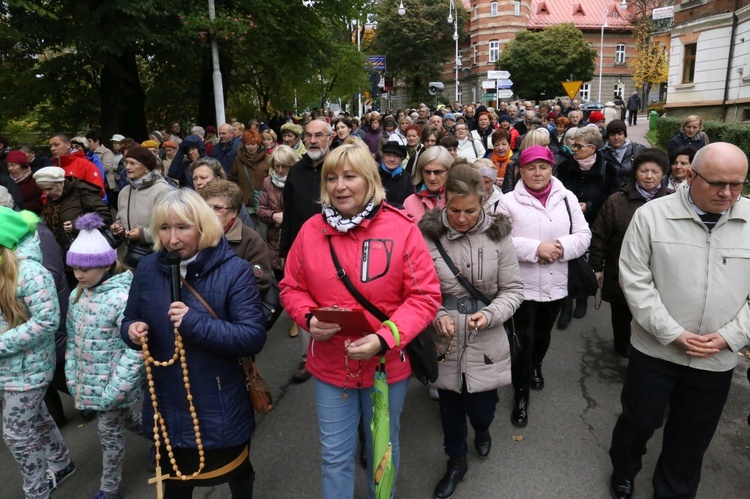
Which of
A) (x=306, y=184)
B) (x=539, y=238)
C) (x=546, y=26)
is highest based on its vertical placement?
(x=546, y=26)

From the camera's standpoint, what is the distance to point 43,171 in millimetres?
5125

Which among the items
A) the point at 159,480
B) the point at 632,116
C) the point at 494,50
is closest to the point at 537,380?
the point at 159,480

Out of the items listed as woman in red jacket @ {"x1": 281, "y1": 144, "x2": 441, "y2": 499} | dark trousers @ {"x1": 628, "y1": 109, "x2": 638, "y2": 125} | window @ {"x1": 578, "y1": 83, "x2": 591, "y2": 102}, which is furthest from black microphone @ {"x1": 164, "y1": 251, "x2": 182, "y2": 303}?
window @ {"x1": 578, "y1": 83, "x2": 591, "y2": 102}

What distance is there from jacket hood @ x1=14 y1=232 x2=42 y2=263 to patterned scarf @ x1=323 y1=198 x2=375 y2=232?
180cm

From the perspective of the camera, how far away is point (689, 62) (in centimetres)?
2694

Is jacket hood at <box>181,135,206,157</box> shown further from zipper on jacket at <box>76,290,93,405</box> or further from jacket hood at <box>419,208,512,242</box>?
jacket hood at <box>419,208,512,242</box>

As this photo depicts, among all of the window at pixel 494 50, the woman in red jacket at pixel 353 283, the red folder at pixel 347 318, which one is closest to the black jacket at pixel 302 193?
A: the woman in red jacket at pixel 353 283

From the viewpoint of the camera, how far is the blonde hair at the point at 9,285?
2.80 metres

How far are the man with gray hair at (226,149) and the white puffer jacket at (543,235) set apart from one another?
5.74 meters

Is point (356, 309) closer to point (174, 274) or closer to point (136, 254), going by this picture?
point (174, 274)

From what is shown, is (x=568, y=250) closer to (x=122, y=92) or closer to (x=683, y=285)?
(x=683, y=285)

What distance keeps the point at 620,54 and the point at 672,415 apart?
236 ft

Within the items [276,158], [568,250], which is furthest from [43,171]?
[568,250]

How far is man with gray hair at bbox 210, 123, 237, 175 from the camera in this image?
332 inches
